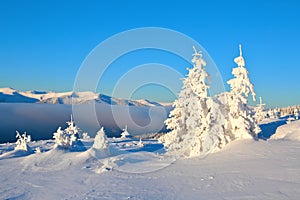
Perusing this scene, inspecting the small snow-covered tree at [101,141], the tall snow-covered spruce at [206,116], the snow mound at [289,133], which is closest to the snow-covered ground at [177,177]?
the snow mound at [289,133]

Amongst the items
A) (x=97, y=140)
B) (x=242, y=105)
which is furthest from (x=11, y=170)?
(x=242, y=105)

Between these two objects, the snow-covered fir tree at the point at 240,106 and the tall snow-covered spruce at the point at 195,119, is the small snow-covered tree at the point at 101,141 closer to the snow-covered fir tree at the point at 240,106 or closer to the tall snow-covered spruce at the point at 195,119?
the tall snow-covered spruce at the point at 195,119

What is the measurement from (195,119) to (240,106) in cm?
406

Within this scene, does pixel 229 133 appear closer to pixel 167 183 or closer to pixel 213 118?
pixel 213 118

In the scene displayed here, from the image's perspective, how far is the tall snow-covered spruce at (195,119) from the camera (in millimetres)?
21562

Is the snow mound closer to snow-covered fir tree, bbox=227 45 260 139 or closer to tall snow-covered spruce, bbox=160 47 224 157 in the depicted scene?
snow-covered fir tree, bbox=227 45 260 139

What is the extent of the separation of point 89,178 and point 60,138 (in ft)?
47.3

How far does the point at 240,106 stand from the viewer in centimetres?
2180

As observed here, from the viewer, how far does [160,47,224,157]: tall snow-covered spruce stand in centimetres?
2156

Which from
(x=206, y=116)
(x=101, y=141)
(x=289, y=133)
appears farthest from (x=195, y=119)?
(x=101, y=141)

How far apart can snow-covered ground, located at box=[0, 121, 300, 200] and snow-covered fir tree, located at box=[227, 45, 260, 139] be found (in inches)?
52.0

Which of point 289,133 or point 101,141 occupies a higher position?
point 289,133

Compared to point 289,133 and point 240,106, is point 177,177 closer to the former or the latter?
point 240,106

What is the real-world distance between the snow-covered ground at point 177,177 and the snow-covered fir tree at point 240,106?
1320 millimetres
